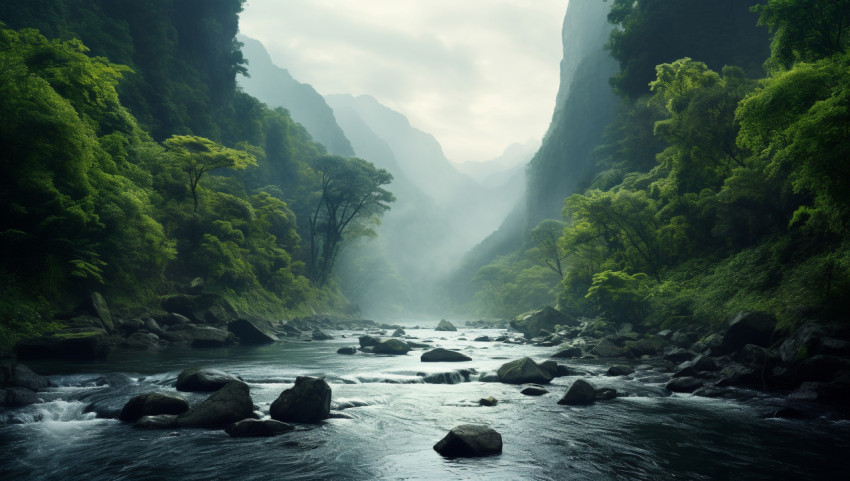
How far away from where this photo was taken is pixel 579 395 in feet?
37.4

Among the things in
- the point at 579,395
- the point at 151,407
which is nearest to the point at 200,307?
the point at 151,407

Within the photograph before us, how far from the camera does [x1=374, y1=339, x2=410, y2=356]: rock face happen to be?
2377cm

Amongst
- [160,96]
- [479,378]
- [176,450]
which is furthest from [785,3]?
[160,96]

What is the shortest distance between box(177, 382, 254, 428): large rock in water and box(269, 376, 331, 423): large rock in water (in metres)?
0.63

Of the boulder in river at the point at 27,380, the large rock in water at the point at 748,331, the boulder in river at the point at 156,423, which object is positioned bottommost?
the boulder in river at the point at 156,423

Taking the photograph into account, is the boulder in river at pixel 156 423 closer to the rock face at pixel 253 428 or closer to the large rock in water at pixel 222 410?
the large rock in water at pixel 222 410

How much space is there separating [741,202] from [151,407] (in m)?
25.8

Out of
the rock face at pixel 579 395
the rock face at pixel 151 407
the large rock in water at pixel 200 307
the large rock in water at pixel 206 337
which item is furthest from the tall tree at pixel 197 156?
the rock face at pixel 579 395

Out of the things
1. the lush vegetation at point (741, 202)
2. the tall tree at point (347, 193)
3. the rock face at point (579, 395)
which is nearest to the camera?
the rock face at point (579, 395)

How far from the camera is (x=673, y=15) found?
5047cm

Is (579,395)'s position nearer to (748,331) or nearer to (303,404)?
(303,404)

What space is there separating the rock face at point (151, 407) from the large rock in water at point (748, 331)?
1705 cm

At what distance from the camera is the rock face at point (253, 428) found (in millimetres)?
8172

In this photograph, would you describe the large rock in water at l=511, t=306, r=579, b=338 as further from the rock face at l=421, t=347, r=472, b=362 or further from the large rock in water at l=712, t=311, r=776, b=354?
the large rock in water at l=712, t=311, r=776, b=354
